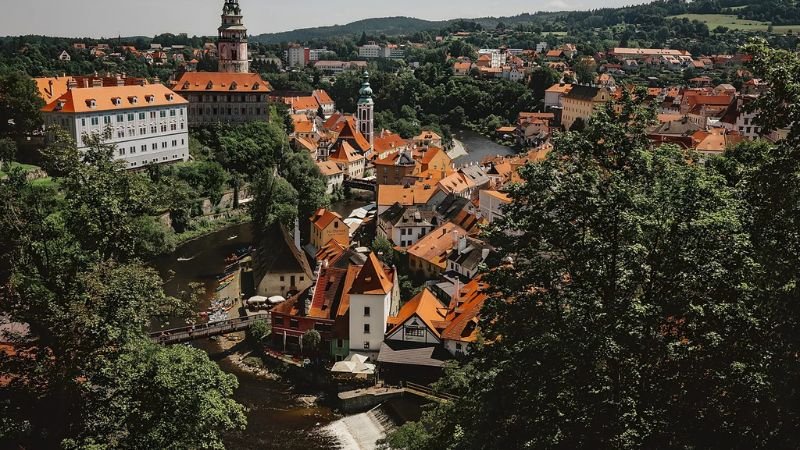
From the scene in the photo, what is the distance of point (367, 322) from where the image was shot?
2655 centimetres

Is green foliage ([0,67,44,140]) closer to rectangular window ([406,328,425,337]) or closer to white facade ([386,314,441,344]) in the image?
white facade ([386,314,441,344])

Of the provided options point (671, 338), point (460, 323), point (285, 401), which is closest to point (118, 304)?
point (671, 338)

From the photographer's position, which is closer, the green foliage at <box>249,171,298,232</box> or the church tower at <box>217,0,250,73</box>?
the green foliage at <box>249,171,298,232</box>

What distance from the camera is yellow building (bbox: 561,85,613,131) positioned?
81.2 meters

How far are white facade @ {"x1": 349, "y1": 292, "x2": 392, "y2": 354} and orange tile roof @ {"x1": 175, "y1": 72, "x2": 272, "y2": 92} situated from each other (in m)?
39.0

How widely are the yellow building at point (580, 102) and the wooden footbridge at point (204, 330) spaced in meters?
57.9

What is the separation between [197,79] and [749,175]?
56260 mm

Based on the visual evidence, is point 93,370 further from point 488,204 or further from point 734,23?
point 734,23

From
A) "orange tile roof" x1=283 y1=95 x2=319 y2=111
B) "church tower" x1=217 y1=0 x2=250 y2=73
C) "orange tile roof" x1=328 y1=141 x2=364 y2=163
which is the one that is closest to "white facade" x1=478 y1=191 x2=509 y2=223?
"orange tile roof" x1=328 y1=141 x2=364 y2=163

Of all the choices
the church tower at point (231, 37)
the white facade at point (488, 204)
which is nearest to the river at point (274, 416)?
the white facade at point (488, 204)

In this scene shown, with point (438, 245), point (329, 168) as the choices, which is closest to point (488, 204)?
point (438, 245)

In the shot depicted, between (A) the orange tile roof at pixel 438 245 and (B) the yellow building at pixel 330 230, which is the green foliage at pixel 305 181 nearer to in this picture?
(B) the yellow building at pixel 330 230

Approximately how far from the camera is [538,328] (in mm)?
10344

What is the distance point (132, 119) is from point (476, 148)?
140 ft
